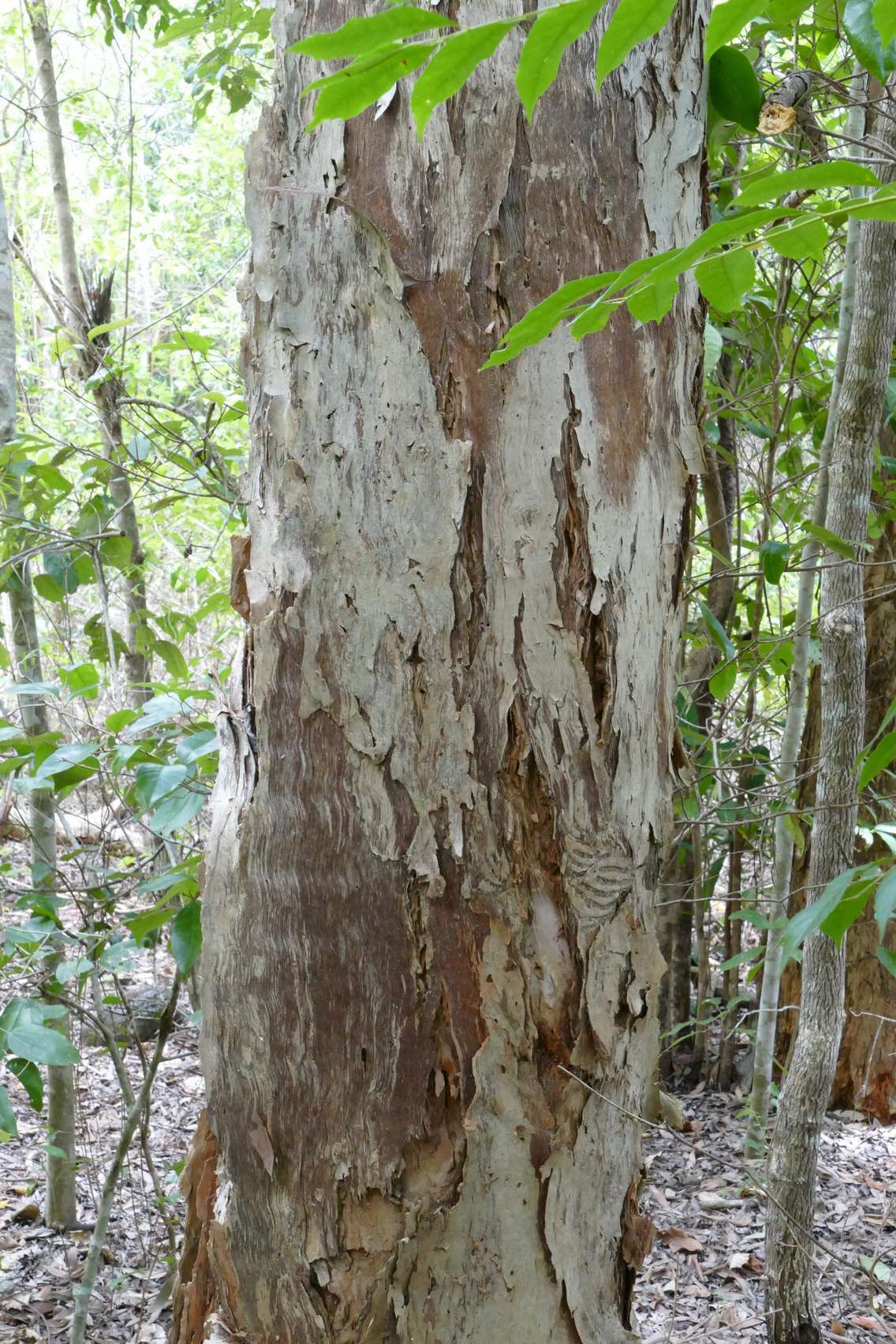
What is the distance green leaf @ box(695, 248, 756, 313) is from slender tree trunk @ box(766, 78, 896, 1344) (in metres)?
1.51

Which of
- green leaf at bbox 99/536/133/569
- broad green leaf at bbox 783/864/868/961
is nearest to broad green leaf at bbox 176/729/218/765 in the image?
broad green leaf at bbox 783/864/868/961

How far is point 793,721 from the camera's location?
98.7 inches

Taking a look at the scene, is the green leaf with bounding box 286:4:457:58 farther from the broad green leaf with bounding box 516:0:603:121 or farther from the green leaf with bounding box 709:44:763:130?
the green leaf with bounding box 709:44:763:130

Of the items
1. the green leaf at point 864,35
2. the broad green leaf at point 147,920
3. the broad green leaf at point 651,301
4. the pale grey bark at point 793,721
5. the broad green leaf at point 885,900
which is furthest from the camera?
the pale grey bark at point 793,721

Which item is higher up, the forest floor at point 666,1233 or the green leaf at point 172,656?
the green leaf at point 172,656

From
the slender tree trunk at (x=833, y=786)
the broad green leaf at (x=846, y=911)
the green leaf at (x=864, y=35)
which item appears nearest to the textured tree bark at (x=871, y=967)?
the slender tree trunk at (x=833, y=786)

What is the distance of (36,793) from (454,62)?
2189 mm

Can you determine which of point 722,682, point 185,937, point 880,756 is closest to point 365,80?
point 880,756

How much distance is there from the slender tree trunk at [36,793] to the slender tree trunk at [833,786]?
162 cm

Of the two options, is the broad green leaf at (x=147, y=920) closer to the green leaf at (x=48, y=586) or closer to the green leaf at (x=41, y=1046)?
the green leaf at (x=41, y=1046)

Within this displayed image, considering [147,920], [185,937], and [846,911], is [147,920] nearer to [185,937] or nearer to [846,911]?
[185,937]

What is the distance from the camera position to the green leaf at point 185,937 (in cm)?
157

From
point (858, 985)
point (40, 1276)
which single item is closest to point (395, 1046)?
point (40, 1276)

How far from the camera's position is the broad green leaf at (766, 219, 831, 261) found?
0.54 m
